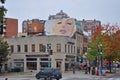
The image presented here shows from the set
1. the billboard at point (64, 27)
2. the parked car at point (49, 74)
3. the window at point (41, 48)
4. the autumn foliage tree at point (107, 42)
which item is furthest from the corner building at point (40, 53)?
the parked car at point (49, 74)

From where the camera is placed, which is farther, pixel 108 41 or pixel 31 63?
pixel 31 63

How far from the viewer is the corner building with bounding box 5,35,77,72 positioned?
82.2m

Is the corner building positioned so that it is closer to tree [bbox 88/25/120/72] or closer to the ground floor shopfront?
the ground floor shopfront

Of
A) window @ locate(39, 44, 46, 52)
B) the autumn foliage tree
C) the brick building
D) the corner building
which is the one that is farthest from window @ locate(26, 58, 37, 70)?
the brick building

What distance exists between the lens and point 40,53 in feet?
274

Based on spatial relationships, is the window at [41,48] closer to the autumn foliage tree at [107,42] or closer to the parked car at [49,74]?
the autumn foliage tree at [107,42]

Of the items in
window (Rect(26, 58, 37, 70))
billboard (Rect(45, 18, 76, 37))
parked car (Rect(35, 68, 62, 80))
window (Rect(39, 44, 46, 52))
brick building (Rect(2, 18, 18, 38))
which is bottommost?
parked car (Rect(35, 68, 62, 80))

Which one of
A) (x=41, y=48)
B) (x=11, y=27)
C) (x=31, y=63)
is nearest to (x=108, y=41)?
(x=41, y=48)

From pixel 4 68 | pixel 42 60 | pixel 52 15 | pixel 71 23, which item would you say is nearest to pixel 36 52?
pixel 42 60

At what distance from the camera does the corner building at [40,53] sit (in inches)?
3236

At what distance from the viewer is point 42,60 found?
8381 centimetres

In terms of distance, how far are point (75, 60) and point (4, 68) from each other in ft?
56.1

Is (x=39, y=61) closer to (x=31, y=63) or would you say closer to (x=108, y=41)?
(x=31, y=63)

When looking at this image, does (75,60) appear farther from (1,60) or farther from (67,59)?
(1,60)
